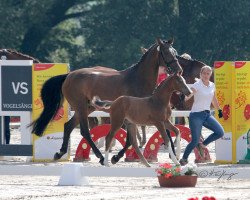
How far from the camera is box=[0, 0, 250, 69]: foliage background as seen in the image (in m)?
49.6

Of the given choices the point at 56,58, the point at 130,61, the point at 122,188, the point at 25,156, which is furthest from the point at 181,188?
the point at 56,58

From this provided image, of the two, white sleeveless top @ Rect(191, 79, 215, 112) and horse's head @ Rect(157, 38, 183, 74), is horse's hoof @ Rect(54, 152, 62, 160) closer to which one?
horse's head @ Rect(157, 38, 183, 74)

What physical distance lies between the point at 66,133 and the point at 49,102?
0.59m

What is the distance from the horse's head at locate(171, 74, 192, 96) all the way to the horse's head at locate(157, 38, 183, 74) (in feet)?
2.88

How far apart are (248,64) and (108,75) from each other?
2.29m

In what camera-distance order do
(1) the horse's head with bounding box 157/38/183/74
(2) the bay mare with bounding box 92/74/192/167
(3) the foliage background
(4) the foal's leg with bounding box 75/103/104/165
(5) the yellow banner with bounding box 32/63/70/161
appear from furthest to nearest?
(3) the foliage background, (5) the yellow banner with bounding box 32/63/70/161, (4) the foal's leg with bounding box 75/103/104/165, (1) the horse's head with bounding box 157/38/183/74, (2) the bay mare with bounding box 92/74/192/167

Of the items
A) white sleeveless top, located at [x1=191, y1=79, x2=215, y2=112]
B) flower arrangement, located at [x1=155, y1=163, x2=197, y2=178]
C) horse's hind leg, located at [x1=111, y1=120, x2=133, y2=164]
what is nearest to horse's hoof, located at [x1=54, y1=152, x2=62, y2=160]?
horse's hind leg, located at [x1=111, y1=120, x2=133, y2=164]

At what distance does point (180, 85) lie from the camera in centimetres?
1866

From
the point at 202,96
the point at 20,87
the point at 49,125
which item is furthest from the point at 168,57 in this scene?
the point at 20,87

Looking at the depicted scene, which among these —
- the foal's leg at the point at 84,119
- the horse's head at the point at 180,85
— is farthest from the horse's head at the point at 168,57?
A: the foal's leg at the point at 84,119

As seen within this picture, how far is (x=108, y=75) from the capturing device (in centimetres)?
2055

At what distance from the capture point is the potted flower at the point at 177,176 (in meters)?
16.0

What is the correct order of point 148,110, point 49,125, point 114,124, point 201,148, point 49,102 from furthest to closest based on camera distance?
point 49,125 < point 49,102 < point 201,148 < point 114,124 < point 148,110

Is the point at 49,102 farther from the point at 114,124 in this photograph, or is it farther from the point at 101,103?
the point at 114,124
